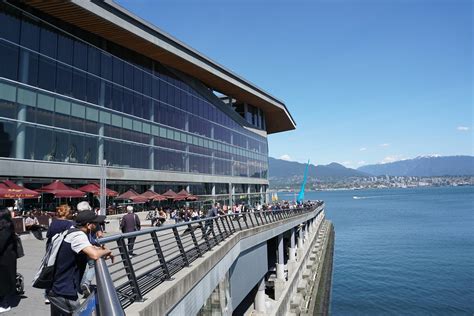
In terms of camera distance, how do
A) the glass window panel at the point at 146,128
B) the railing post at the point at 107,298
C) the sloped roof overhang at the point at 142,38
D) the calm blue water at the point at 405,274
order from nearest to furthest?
the railing post at the point at 107,298, the sloped roof overhang at the point at 142,38, the calm blue water at the point at 405,274, the glass window panel at the point at 146,128

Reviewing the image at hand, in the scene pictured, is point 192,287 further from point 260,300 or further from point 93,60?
point 93,60

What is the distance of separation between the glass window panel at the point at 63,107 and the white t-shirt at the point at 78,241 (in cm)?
2572

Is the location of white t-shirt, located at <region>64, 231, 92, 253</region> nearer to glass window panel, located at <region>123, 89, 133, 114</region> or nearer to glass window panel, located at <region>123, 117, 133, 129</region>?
glass window panel, located at <region>123, 117, 133, 129</region>

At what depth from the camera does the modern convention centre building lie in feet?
80.8

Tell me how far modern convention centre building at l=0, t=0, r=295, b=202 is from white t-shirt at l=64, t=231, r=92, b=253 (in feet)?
72.5

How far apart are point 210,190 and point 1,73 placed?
2945 cm

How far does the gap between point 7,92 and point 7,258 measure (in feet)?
70.6

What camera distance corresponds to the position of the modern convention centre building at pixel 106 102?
80.8ft

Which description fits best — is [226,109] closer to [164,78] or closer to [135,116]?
[164,78]

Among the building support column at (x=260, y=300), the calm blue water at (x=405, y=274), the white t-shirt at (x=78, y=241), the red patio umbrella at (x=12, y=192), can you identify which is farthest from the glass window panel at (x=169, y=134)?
the white t-shirt at (x=78, y=241)

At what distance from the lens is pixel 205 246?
13000mm

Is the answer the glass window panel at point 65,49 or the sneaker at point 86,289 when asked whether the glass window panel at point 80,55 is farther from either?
the sneaker at point 86,289

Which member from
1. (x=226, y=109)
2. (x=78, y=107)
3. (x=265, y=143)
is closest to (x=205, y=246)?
(x=78, y=107)

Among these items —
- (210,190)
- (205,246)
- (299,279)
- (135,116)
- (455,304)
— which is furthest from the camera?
(210,190)
